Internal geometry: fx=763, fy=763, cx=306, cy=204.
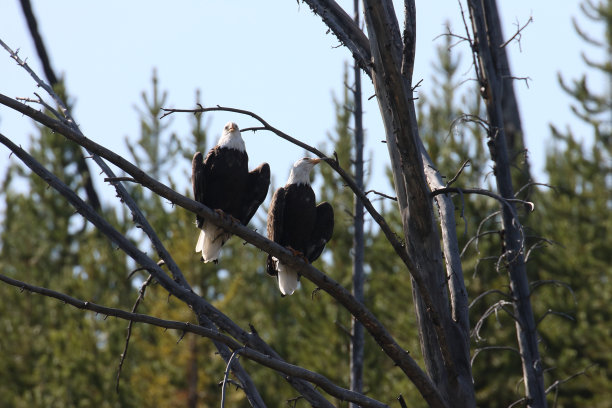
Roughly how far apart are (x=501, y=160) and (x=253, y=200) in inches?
71.2

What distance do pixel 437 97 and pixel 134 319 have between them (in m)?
15.3

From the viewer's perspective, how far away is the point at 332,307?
556 inches

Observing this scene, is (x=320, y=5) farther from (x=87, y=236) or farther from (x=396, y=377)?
(x=87, y=236)

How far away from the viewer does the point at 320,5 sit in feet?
12.5

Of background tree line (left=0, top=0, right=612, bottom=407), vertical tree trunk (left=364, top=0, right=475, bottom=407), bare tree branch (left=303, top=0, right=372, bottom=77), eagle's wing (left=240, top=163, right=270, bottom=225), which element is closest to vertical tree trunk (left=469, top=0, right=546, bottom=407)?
eagle's wing (left=240, top=163, right=270, bottom=225)

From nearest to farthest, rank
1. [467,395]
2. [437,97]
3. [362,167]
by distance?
[467,395]
[362,167]
[437,97]

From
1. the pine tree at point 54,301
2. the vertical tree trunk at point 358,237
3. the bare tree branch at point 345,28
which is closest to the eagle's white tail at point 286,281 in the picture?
the vertical tree trunk at point 358,237

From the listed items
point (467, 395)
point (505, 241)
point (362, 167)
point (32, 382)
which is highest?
point (32, 382)

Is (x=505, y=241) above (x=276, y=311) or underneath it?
underneath

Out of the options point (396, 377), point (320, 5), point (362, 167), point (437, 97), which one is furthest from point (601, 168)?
point (320, 5)

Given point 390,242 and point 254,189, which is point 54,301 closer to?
point 254,189

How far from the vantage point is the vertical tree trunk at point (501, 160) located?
5.25 m

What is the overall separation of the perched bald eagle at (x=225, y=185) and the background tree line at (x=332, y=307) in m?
6.21

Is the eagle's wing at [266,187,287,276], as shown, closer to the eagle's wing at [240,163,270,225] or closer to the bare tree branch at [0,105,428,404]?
the eagle's wing at [240,163,270,225]
